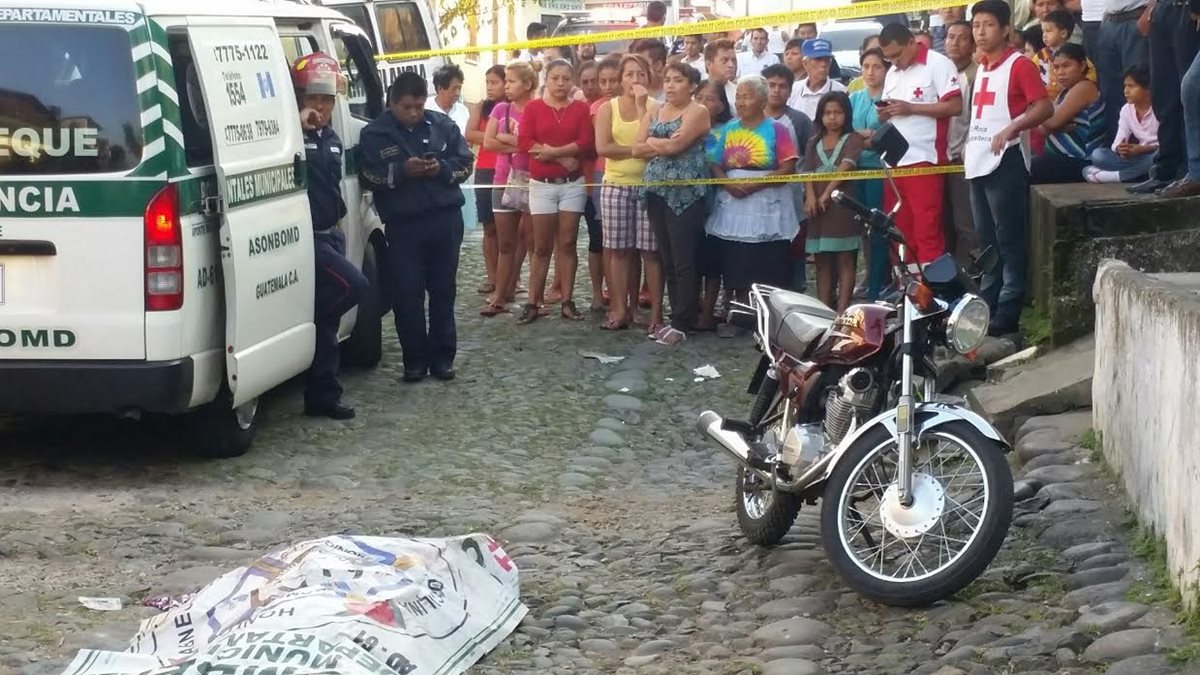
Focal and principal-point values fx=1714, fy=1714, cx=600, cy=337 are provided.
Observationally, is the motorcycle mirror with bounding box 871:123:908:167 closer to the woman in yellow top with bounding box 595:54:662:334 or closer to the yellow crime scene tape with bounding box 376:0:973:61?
the yellow crime scene tape with bounding box 376:0:973:61

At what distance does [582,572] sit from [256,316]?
2.41 meters

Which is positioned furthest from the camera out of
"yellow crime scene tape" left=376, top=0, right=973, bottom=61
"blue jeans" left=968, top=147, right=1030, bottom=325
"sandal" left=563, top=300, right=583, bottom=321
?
"sandal" left=563, top=300, right=583, bottom=321

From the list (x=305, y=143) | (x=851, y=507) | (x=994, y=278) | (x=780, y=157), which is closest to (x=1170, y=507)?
(x=851, y=507)

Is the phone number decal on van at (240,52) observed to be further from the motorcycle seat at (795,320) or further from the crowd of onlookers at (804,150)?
the crowd of onlookers at (804,150)

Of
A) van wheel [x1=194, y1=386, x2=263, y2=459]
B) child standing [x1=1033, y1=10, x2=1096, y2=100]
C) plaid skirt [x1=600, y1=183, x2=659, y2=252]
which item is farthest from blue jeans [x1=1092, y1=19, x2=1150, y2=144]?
van wheel [x1=194, y1=386, x2=263, y2=459]

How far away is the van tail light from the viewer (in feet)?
24.3

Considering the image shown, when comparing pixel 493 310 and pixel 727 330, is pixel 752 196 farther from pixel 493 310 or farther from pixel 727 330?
pixel 493 310

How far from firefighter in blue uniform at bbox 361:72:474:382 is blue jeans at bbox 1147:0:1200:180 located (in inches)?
156

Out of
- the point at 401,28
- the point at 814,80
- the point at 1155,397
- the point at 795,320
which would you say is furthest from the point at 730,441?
the point at 401,28

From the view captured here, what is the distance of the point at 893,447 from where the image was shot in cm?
572

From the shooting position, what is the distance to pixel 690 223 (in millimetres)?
11664

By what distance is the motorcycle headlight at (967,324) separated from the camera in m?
5.62

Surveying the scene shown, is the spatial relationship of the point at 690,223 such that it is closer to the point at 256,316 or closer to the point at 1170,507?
the point at 256,316

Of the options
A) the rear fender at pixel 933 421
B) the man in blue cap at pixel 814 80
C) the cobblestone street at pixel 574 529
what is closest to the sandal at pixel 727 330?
the cobblestone street at pixel 574 529
